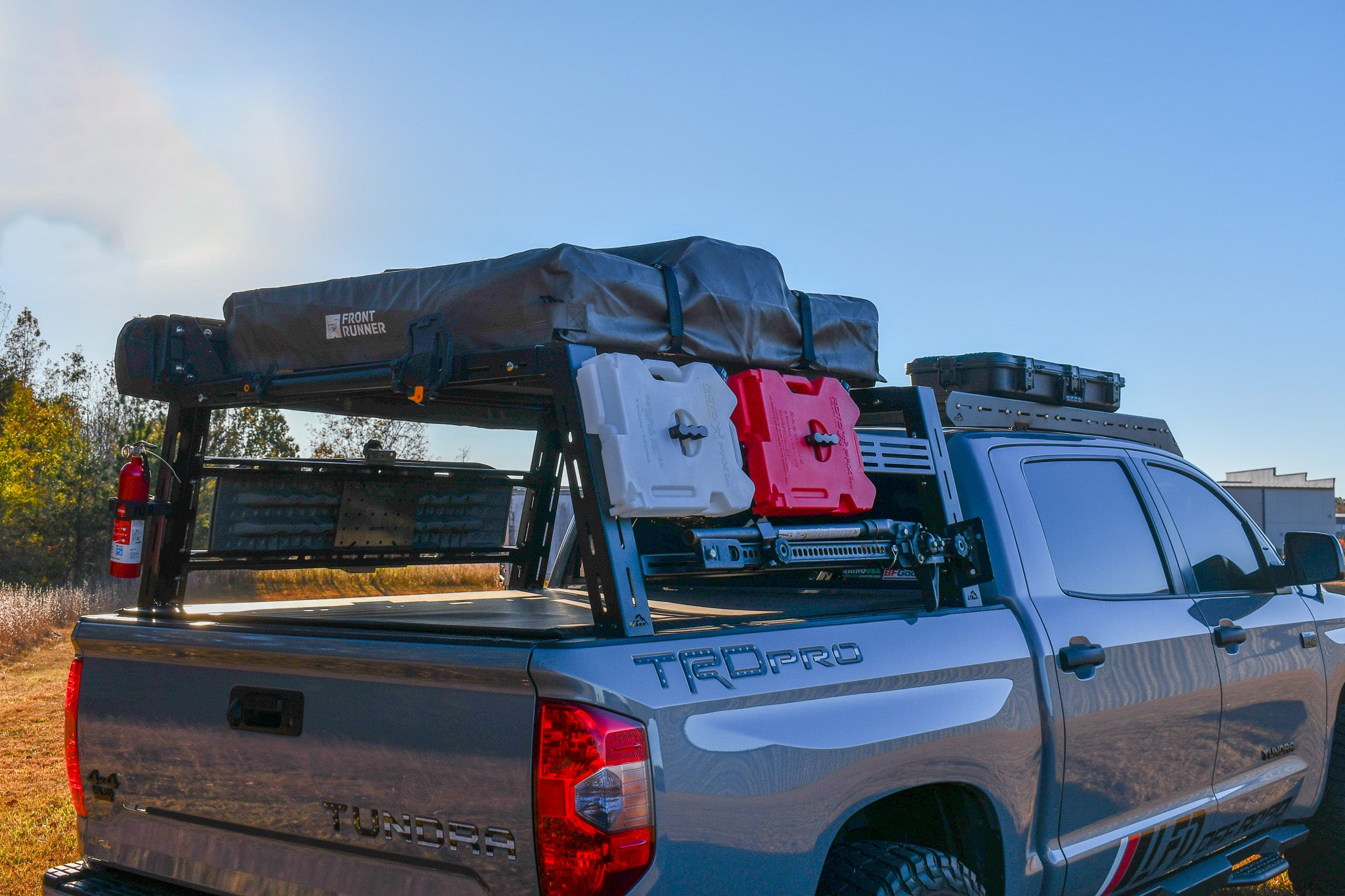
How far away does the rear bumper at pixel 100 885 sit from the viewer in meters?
2.91

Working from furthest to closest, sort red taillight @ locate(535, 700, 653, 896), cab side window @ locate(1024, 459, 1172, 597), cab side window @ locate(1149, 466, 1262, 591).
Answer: cab side window @ locate(1149, 466, 1262, 591) < cab side window @ locate(1024, 459, 1172, 597) < red taillight @ locate(535, 700, 653, 896)

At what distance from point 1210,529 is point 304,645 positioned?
3.40 m

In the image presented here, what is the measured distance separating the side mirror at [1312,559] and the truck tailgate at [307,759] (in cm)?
321

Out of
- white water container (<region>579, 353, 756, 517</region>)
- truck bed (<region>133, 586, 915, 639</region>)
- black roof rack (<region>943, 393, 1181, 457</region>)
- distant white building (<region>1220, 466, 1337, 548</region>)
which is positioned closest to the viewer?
white water container (<region>579, 353, 756, 517</region>)

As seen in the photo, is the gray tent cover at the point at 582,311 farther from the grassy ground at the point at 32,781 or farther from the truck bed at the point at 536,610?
the grassy ground at the point at 32,781

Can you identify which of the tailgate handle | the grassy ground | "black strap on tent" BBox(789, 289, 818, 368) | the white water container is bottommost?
the grassy ground

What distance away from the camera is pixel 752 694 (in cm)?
245

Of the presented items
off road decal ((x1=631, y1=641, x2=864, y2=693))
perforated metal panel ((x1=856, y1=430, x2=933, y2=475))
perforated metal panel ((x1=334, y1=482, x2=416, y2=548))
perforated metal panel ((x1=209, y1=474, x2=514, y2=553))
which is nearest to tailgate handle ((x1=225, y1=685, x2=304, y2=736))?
off road decal ((x1=631, y1=641, x2=864, y2=693))

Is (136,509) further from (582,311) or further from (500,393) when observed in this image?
(582,311)

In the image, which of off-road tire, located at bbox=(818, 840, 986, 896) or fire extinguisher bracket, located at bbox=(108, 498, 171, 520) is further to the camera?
fire extinguisher bracket, located at bbox=(108, 498, 171, 520)

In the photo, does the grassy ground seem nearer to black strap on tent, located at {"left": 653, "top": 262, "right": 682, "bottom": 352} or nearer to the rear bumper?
the rear bumper

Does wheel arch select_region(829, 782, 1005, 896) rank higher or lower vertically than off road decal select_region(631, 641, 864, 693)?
lower

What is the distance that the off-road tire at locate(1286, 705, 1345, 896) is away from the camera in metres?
4.75

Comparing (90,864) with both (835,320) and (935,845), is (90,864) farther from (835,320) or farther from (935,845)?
(835,320)
